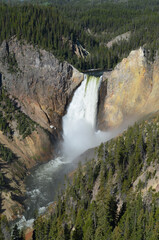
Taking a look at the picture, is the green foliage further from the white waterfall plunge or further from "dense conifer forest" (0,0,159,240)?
the white waterfall plunge

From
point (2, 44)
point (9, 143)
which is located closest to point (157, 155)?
point (9, 143)

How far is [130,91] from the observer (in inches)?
→ 2457

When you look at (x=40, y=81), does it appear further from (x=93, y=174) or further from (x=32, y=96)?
(x=93, y=174)

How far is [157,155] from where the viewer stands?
137 feet

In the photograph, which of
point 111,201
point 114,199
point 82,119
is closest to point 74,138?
point 82,119

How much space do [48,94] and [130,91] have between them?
19362mm

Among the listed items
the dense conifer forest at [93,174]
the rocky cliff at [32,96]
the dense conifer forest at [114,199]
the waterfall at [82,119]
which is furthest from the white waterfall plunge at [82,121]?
the dense conifer forest at [114,199]

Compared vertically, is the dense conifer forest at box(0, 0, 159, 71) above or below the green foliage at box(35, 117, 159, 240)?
above

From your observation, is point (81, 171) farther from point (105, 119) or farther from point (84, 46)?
point (84, 46)

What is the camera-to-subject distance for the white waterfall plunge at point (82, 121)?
217 feet

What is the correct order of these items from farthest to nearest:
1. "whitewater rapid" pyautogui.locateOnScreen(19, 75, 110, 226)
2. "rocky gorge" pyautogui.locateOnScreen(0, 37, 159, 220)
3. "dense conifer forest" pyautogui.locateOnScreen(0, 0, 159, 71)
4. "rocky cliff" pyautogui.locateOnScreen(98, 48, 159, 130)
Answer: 1. "dense conifer forest" pyautogui.locateOnScreen(0, 0, 159, 71)
2. "rocky gorge" pyautogui.locateOnScreen(0, 37, 159, 220)
3. "rocky cliff" pyautogui.locateOnScreen(98, 48, 159, 130)
4. "whitewater rapid" pyautogui.locateOnScreen(19, 75, 110, 226)

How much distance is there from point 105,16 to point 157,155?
127371mm

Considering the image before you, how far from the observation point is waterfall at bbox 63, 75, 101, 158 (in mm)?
66500

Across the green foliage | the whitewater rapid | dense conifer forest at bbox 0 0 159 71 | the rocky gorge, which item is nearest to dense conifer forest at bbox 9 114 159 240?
the green foliage
